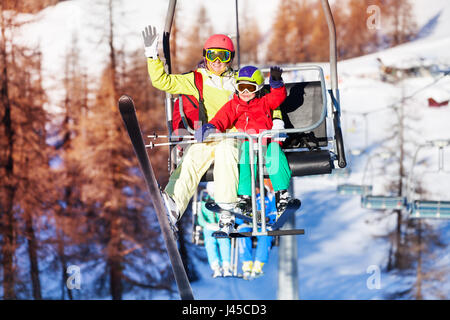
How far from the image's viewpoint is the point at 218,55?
10.6 feet

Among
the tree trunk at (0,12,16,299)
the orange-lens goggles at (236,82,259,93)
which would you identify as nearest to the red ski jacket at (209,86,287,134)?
the orange-lens goggles at (236,82,259,93)

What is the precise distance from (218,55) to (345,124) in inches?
241

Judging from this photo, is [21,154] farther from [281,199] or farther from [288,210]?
[288,210]

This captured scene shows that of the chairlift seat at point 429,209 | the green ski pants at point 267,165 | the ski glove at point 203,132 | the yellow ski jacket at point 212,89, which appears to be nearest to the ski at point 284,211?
the green ski pants at point 267,165

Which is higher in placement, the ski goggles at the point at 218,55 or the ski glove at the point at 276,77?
the ski goggles at the point at 218,55

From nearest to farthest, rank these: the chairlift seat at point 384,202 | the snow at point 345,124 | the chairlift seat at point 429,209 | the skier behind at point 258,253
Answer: the skier behind at point 258,253
the chairlift seat at point 429,209
the chairlift seat at point 384,202
the snow at point 345,124

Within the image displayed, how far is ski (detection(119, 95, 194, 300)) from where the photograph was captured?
269 centimetres

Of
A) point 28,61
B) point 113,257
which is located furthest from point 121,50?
point 113,257

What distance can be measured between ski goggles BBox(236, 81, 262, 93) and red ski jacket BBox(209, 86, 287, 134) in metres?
0.10

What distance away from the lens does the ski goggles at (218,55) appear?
3223 mm

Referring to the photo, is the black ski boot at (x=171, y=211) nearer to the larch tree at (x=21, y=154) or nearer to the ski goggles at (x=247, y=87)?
the ski goggles at (x=247, y=87)

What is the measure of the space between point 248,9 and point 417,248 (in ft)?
17.4

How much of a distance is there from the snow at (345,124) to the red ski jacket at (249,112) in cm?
639

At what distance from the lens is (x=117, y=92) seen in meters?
10.0
